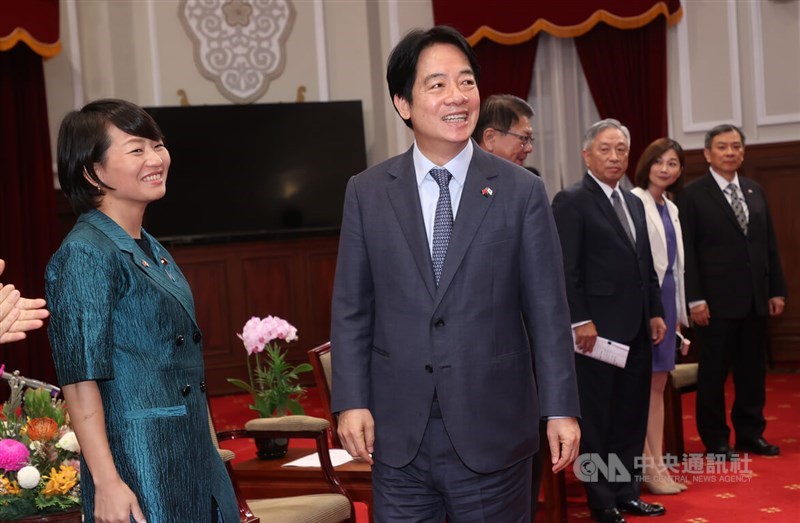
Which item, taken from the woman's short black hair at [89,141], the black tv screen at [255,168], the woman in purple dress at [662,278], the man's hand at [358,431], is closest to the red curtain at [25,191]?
the black tv screen at [255,168]

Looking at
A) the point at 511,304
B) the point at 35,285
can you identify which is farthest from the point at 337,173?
the point at 511,304

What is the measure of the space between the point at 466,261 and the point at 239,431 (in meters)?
1.61

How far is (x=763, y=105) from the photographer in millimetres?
7602

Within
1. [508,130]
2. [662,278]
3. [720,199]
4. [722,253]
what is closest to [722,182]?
[720,199]

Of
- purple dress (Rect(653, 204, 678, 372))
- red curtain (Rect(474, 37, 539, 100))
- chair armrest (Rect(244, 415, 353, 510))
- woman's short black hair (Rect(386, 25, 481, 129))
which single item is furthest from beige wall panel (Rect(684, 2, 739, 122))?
woman's short black hair (Rect(386, 25, 481, 129))

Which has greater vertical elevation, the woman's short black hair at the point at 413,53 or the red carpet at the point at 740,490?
the woman's short black hair at the point at 413,53

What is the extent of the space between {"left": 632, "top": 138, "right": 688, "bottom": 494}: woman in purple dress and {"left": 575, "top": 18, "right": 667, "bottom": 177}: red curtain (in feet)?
10.4

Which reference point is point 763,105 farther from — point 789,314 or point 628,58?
point 789,314

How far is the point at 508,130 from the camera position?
3.39 metres

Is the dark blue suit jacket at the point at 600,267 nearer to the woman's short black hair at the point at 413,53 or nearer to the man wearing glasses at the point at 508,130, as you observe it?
the man wearing glasses at the point at 508,130

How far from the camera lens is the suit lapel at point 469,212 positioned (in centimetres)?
212

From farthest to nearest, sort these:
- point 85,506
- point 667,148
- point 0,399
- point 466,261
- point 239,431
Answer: point 0,399, point 667,148, point 239,431, point 466,261, point 85,506

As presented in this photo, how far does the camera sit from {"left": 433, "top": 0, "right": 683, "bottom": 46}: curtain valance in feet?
25.3

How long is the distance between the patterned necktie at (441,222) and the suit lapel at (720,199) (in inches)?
127
